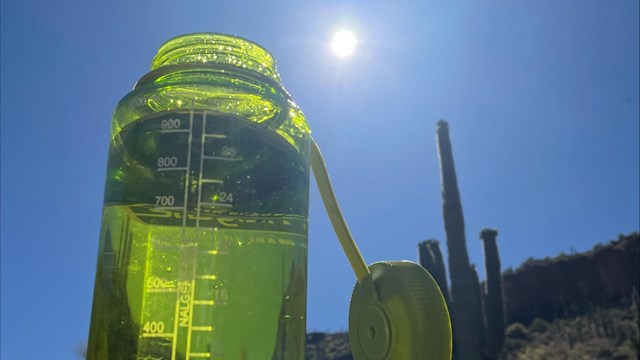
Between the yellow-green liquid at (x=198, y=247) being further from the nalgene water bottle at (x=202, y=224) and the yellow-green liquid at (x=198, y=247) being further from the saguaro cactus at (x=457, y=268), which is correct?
the saguaro cactus at (x=457, y=268)

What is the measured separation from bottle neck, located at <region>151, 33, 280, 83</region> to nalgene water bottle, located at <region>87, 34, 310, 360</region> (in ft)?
0.12

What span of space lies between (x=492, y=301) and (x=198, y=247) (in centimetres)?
1357

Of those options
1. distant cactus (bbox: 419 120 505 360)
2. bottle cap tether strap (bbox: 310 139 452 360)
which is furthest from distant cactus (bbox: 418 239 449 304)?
bottle cap tether strap (bbox: 310 139 452 360)

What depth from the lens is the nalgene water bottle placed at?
1.05 meters

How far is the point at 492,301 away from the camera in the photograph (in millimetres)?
13695

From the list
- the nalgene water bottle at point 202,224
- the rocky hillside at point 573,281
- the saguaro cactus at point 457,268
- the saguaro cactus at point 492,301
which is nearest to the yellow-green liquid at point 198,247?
the nalgene water bottle at point 202,224

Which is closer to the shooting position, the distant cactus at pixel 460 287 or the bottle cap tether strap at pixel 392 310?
the bottle cap tether strap at pixel 392 310

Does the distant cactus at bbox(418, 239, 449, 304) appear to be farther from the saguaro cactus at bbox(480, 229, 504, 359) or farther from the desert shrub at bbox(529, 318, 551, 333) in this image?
the desert shrub at bbox(529, 318, 551, 333)

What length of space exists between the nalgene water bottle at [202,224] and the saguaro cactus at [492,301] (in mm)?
11909

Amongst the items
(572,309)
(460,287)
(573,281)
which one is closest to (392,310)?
(460,287)

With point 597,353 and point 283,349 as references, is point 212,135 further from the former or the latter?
point 597,353

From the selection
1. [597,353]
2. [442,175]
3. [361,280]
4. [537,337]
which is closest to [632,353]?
[597,353]

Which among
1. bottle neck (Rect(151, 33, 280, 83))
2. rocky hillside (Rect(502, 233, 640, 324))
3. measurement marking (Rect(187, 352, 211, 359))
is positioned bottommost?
measurement marking (Rect(187, 352, 211, 359))

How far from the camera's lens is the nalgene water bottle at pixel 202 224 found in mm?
1054
